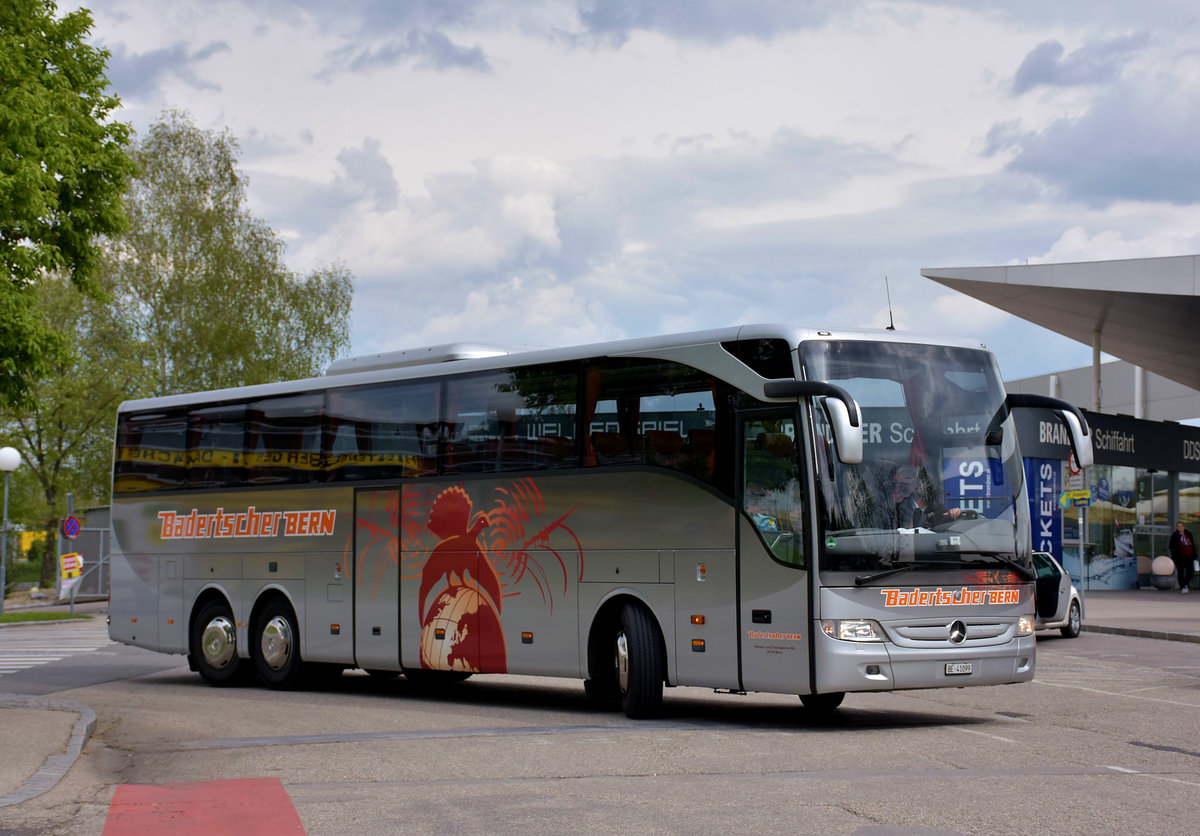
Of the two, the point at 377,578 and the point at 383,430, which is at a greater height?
the point at 383,430

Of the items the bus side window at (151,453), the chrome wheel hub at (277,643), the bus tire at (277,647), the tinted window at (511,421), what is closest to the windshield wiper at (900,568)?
the tinted window at (511,421)

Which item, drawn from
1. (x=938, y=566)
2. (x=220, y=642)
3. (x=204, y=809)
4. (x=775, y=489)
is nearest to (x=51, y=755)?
(x=204, y=809)

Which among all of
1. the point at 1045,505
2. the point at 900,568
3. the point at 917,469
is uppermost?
the point at 1045,505

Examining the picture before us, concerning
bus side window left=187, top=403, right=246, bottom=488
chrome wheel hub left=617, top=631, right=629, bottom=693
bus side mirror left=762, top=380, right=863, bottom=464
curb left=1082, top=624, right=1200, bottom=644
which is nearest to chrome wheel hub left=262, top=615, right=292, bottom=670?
bus side window left=187, top=403, right=246, bottom=488

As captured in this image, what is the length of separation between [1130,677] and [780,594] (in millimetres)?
7197

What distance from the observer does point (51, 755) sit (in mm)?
10406

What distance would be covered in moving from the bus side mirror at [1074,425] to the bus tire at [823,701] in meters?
3.06

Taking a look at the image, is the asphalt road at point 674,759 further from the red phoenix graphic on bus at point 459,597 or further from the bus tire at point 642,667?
the red phoenix graphic on bus at point 459,597

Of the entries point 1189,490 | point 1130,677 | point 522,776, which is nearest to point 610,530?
point 522,776

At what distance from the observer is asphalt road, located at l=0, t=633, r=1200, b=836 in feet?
25.7

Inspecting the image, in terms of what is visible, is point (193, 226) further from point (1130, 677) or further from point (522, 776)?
point (522, 776)

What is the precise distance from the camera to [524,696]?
1588 cm

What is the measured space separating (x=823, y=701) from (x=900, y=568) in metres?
2.24

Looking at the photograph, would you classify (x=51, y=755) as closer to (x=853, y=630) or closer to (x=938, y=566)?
(x=853, y=630)
